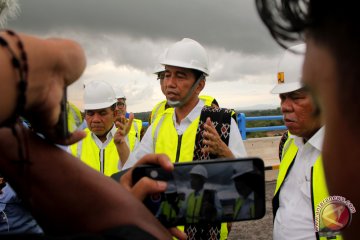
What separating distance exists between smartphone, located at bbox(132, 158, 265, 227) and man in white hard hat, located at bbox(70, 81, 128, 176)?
9.12ft

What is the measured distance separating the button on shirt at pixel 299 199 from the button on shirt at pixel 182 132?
56 centimetres

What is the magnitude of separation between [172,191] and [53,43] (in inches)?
22.8

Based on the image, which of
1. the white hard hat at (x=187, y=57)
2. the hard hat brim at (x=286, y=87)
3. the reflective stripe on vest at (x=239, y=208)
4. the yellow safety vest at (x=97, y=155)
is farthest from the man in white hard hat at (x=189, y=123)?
the reflective stripe on vest at (x=239, y=208)

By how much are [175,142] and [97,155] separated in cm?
121

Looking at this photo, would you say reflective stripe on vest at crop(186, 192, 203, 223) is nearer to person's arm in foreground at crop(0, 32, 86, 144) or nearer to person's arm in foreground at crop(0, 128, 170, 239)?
person's arm in foreground at crop(0, 128, 170, 239)

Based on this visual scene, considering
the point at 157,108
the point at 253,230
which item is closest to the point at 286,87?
the point at 157,108

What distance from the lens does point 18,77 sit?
701 millimetres

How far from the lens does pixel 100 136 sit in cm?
425

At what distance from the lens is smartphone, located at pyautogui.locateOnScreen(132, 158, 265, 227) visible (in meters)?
1.18

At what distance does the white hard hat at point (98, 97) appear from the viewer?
4436 mm

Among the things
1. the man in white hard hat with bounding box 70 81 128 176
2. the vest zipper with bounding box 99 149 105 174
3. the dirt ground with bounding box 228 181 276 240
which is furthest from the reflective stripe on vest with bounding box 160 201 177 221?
the dirt ground with bounding box 228 181 276 240

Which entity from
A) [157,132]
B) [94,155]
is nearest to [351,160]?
[157,132]

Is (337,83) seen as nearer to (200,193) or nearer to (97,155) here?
(200,193)

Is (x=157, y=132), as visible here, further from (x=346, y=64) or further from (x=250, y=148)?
(x=250, y=148)
